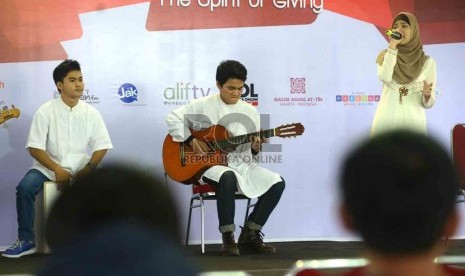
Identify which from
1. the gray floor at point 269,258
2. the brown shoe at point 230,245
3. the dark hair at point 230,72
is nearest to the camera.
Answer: the gray floor at point 269,258

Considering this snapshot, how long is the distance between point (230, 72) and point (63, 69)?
1.12 metres

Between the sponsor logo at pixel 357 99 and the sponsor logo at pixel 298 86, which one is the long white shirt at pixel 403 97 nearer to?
the sponsor logo at pixel 357 99

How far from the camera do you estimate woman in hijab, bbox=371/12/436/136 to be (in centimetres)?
565

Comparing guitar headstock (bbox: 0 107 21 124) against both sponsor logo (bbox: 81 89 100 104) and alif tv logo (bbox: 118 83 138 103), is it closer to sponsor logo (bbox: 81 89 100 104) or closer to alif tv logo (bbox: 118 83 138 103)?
sponsor logo (bbox: 81 89 100 104)

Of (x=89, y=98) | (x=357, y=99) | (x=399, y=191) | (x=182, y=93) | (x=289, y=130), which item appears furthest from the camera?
(x=357, y=99)

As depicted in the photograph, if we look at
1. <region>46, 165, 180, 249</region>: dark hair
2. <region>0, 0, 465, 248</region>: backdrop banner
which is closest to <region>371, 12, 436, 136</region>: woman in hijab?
<region>0, 0, 465, 248</region>: backdrop banner

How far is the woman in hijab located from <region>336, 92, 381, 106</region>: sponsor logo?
92 millimetres

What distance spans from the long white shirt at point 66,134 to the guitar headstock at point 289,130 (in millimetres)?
1139

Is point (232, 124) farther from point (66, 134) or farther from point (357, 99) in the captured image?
point (357, 99)

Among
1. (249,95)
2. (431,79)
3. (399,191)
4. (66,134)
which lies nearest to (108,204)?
(399,191)

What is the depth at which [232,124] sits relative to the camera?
16.5ft

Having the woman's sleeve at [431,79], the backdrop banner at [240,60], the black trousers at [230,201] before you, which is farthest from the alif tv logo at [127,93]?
the woman's sleeve at [431,79]

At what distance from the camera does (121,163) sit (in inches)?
29.2

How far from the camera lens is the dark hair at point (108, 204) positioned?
679mm
